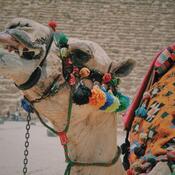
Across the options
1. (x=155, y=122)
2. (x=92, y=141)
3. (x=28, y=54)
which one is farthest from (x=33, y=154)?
(x=28, y=54)

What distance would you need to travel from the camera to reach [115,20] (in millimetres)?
21875

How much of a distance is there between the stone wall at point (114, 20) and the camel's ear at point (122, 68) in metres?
16.1

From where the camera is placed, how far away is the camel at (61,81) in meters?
1.64

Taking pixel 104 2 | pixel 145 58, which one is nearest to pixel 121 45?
pixel 145 58

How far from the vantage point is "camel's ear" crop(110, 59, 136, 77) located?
1.89m

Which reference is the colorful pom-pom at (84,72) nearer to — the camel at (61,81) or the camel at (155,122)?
the camel at (61,81)

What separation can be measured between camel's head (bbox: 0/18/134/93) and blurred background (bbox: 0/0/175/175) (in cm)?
1533

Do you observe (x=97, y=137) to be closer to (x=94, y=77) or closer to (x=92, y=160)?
(x=92, y=160)

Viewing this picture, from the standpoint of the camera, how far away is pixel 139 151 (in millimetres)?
2225

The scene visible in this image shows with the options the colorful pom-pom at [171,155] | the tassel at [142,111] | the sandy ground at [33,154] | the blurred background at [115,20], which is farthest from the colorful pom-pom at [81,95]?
the blurred background at [115,20]

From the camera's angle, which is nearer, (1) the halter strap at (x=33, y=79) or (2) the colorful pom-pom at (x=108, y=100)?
(1) the halter strap at (x=33, y=79)

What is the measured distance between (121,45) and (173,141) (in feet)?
59.0

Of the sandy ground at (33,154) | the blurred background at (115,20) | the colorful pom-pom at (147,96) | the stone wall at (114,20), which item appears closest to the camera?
the colorful pom-pom at (147,96)

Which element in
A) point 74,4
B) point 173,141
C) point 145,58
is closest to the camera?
point 173,141
